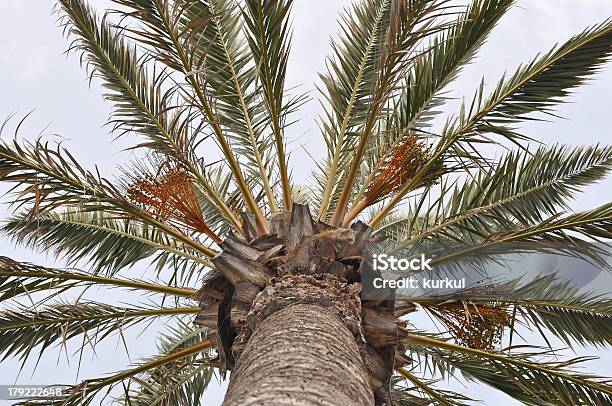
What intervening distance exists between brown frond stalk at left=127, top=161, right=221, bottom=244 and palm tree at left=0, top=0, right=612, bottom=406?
2cm

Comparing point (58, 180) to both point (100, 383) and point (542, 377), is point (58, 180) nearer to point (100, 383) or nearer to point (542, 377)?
point (100, 383)

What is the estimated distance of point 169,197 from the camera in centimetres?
609

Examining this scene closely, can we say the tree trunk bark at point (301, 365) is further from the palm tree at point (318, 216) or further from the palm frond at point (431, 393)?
the palm frond at point (431, 393)

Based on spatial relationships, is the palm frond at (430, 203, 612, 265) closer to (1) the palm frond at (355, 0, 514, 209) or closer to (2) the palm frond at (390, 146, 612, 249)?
(2) the palm frond at (390, 146, 612, 249)

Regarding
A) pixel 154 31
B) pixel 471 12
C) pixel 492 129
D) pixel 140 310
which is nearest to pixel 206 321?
pixel 140 310

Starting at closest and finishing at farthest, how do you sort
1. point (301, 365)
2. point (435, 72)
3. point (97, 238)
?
1. point (301, 365)
2. point (435, 72)
3. point (97, 238)

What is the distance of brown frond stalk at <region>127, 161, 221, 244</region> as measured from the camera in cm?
609

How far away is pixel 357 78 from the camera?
24.5 feet

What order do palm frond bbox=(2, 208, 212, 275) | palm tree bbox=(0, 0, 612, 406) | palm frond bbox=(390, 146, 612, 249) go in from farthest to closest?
1. palm frond bbox=(2, 208, 212, 275)
2. palm frond bbox=(390, 146, 612, 249)
3. palm tree bbox=(0, 0, 612, 406)

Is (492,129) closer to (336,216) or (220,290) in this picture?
(336,216)

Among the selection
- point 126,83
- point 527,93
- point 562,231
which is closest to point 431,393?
point 562,231

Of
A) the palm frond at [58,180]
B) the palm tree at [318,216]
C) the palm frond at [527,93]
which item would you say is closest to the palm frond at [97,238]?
the palm tree at [318,216]

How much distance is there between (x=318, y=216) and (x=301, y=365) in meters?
3.21

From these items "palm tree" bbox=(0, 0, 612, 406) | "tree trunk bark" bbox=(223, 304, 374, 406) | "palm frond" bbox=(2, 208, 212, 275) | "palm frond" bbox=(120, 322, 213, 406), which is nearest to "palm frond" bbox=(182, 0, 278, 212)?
"palm tree" bbox=(0, 0, 612, 406)
